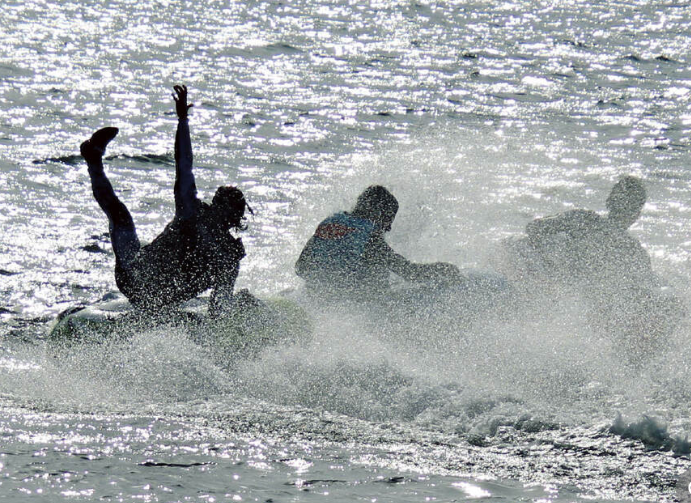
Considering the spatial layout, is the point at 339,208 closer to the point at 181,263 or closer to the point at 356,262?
the point at 356,262

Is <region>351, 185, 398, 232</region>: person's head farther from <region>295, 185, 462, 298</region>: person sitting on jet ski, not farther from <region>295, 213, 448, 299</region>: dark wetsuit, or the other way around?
<region>295, 213, 448, 299</region>: dark wetsuit

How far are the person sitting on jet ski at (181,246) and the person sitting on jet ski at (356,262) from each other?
768mm

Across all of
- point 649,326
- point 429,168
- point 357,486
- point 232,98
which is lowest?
point 357,486

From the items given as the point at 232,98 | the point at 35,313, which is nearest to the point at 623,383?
the point at 35,313

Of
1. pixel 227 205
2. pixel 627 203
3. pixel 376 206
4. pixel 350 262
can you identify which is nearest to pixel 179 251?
pixel 227 205

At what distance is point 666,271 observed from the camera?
10531mm

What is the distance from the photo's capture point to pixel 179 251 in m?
7.93

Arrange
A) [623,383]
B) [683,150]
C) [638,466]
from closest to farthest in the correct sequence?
[638,466], [623,383], [683,150]

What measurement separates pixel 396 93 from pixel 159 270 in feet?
43.7

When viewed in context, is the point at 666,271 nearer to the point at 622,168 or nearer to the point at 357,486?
the point at 622,168

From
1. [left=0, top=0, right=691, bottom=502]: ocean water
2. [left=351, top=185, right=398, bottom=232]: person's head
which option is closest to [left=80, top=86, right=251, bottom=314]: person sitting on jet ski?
[left=0, top=0, right=691, bottom=502]: ocean water

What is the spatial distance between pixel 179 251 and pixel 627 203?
399 cm

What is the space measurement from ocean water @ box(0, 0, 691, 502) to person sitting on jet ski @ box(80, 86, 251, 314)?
0.40m

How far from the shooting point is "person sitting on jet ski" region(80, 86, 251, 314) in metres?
7.89
